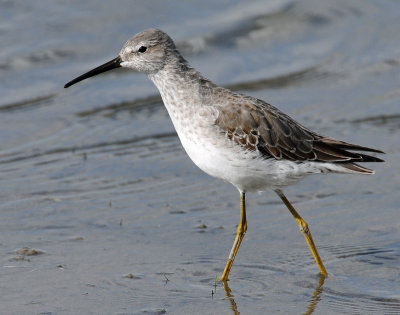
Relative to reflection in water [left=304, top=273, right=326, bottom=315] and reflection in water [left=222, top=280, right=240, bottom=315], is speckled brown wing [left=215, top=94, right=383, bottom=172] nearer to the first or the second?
reflection in water [left=304, top=273, right=326, bottom=315]

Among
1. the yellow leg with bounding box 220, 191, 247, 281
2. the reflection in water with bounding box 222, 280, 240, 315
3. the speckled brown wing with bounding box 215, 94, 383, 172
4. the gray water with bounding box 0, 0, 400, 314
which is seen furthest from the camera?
the speckled brown wing with bounding box 215, 94, 383, 172

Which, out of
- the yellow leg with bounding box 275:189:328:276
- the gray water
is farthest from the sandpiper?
the gray water

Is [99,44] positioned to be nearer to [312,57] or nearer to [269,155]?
[312,57]

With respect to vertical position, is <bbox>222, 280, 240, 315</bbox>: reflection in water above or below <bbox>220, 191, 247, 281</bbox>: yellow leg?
below

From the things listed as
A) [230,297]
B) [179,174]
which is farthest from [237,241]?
[179,174]

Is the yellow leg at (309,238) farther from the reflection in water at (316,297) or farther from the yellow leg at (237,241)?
the yellow leg at (237,241)

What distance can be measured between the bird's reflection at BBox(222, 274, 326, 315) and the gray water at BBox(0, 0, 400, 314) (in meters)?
0.02

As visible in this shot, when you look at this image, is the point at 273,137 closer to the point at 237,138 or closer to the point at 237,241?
the point at 237,138

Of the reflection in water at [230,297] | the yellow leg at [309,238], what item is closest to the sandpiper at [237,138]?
the yellow leg at [309,238]

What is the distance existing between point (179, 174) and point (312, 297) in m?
3.47

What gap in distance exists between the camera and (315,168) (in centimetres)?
773

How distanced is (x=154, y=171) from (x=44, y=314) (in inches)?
155

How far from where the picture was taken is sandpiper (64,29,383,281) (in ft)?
24.4

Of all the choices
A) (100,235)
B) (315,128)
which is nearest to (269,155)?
(100,235)
